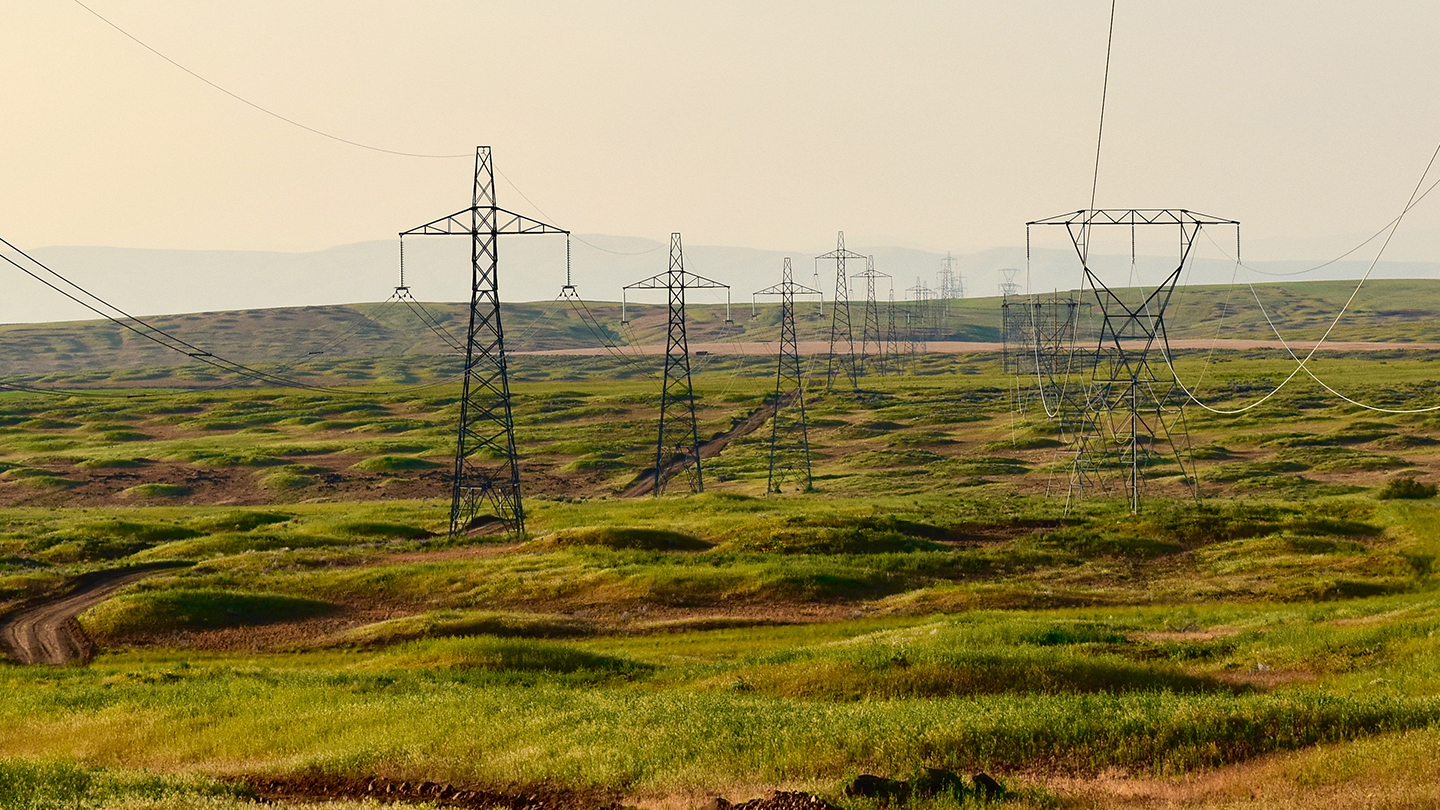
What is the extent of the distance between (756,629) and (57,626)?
28.4 meters

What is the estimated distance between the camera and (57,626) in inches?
1932

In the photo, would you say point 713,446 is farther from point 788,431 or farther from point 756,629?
point 756,629

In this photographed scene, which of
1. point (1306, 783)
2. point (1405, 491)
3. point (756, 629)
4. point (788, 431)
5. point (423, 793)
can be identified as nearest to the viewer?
point (1306, 783)

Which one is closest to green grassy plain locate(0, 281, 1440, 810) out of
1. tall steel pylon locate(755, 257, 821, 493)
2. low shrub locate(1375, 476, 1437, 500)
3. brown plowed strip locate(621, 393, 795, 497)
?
brown plowed strip locate(621, 393, 795, 497)

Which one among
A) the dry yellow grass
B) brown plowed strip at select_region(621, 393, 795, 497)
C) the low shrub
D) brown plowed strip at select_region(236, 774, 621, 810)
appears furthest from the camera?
brown plowed strip at select_region(621, 393, 795, 497)

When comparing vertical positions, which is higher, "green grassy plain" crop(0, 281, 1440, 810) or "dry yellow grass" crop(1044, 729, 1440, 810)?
"dry yellow grass" crop(1044, 729, 1440, 810)

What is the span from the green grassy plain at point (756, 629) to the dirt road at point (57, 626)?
1.19 meters

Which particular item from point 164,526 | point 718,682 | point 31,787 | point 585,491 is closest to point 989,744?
point 718,682

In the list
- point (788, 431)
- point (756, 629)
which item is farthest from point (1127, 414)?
point (756, 629)

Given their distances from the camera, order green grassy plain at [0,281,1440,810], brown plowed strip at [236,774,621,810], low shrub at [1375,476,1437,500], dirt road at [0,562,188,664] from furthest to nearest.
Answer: low shrub at [1375,476,1437,500] → dirt road at [0,562,188,664] → green grassy plain at [0,281,1440,810] → brown plowed strip at [236,774,621,810]

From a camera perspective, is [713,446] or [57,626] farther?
[713,446]

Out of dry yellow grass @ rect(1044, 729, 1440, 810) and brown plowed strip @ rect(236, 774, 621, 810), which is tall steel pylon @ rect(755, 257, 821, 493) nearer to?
brown plowed strip @ rect(236, 774, 621, 810)

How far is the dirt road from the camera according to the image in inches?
1789

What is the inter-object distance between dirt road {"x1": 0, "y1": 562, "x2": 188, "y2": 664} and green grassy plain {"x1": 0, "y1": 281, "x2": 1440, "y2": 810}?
119cm
